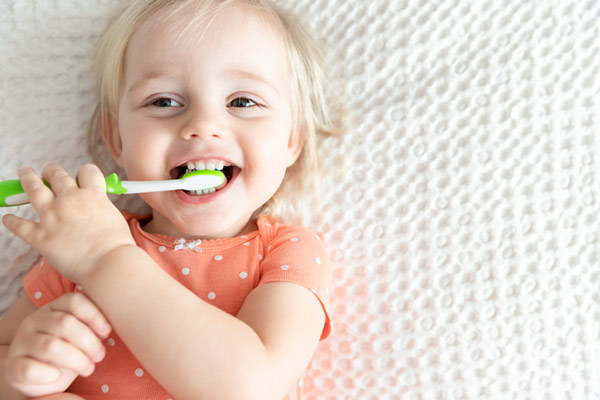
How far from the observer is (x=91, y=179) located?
0.78 meters

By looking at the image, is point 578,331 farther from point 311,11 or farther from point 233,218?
point 311,11

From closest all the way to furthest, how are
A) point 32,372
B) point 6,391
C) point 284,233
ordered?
point 32,372 < point 6,391 < point 284,233

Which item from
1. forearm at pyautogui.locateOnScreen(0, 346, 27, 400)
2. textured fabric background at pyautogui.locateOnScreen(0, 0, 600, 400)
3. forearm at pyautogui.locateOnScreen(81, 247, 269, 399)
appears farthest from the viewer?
textured fabric background at pyautogui.locateOnScreen(0, 0, 600, 400)

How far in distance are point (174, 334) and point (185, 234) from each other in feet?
0.94

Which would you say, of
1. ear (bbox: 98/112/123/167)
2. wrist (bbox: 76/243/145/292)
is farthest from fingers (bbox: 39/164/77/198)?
ear (bbox: 98/112/123/167)

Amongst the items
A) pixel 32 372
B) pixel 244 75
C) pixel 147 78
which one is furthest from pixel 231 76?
pixel 32 372

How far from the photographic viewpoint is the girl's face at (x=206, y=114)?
0.86 metres

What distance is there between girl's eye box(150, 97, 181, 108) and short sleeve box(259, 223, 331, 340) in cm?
25

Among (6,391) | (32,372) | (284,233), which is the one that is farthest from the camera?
(284,233)

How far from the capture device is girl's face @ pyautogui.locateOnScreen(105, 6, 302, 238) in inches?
33.7

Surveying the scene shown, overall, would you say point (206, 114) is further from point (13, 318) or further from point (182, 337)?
point (13, 318)

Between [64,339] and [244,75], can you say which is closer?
[64,339]

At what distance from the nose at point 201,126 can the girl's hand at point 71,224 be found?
0.14 m

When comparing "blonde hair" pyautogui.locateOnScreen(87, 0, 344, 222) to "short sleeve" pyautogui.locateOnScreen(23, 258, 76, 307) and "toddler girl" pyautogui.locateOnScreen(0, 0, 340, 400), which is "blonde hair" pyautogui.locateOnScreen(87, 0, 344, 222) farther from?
"short sleeve" pyautogui.locateOnScreen(23, 258, 76, 307)
